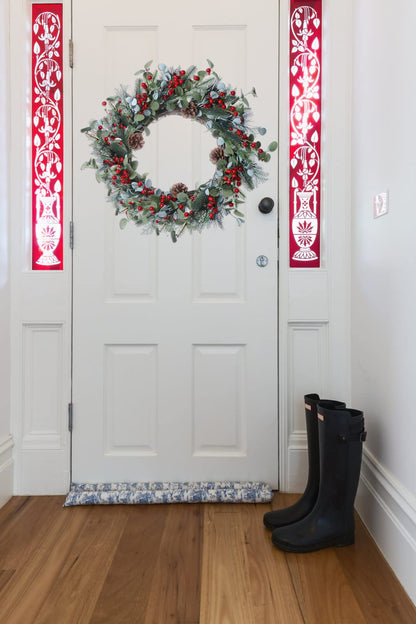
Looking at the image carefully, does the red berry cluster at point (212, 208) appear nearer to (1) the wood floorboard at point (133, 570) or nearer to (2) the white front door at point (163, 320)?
(2) the white front door at point (163, 320)

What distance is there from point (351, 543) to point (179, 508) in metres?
0.62

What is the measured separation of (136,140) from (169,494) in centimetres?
139

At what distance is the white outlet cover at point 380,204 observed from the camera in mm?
1479

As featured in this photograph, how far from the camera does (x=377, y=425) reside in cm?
157

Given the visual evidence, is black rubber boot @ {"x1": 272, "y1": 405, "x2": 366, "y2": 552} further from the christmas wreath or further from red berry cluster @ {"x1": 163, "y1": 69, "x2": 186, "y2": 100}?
red berry cluster @ {"x1": 163, "y1": 69, "x2": 186, "y2": 100}

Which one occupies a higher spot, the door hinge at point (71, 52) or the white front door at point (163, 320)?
the door hinge at point (71, 52)

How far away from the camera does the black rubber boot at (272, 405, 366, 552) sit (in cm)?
144

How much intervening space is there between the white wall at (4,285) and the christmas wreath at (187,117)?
0.32 metres

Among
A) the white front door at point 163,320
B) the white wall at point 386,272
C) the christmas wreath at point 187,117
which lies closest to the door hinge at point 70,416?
the white front door at point 163,320

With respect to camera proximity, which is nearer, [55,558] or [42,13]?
[55,558]

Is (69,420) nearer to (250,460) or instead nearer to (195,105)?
(250,460)

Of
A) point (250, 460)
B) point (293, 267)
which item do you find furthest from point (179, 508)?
point (293, 267)

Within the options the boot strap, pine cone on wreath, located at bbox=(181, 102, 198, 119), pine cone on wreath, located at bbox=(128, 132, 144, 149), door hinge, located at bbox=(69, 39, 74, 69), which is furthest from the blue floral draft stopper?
door hinge, located at bbox=(69, 39, 74, 69)

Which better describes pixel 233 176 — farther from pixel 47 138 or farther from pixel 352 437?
pixel 352 437
